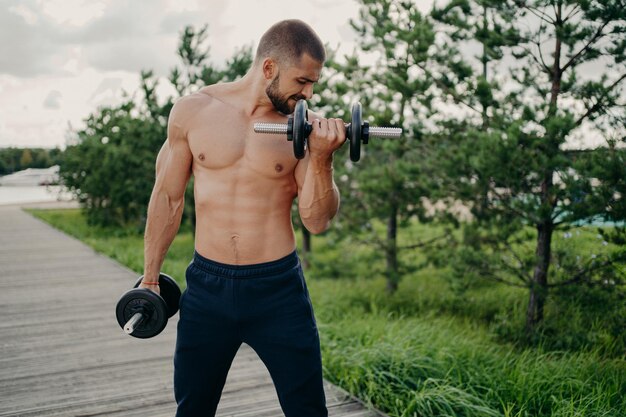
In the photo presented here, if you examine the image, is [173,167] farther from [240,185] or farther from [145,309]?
[145,309]

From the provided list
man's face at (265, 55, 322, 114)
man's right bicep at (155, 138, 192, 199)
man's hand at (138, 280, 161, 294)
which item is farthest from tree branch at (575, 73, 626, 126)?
man's hand at (138, 280, 161, 294)

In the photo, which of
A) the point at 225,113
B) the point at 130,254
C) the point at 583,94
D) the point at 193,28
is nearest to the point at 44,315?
the point at 130,254

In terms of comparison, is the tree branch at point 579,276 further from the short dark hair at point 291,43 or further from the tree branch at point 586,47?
the short dark hair at point 291,43

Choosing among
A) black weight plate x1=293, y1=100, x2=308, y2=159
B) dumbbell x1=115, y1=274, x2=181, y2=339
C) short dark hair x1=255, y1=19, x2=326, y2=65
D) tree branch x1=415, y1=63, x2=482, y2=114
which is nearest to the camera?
black weight plate x1=293, y1=100, x2=308, y2=159

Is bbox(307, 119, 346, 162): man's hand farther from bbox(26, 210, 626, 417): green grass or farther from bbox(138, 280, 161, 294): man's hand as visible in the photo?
bbox(26, 210, 626, 417): green grass

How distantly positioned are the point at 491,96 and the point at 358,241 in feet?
8.76

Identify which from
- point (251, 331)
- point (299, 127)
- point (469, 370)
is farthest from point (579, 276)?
point (299, 127)

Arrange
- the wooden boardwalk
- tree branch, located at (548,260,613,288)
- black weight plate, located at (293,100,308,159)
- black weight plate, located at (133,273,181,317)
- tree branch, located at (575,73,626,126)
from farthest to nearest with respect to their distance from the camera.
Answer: tree branch, located at (548,260,613,288), tree branch, located at (575,73,626,126), the wooden boardwalk, black weight plate, located at (133,273,181,317), black weight plate, located at (293,100,308,159)

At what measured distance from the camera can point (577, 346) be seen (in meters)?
4.32

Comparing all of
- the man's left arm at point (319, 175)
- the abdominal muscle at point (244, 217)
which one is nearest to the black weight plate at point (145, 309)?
the abdominal muscle at point (244, 217)

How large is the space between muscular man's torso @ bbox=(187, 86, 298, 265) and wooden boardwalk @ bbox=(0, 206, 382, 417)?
136 centimetres

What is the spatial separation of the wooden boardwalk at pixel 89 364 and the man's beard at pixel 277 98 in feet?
5.74

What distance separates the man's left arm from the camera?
163cm

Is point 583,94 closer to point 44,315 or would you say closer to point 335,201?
point 335,201
